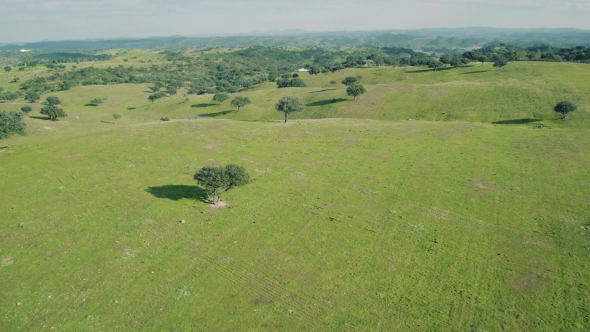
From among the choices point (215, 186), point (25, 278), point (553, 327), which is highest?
point (215, 186)

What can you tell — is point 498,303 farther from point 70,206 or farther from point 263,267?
point 70,206

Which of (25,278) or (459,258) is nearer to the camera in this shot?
(25,278)

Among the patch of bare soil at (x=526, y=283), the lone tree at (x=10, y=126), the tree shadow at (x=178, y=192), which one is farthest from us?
the lone tree at (x=10, y=126)

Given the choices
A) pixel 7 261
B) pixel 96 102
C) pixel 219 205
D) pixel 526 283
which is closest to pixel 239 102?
pixel 219 205

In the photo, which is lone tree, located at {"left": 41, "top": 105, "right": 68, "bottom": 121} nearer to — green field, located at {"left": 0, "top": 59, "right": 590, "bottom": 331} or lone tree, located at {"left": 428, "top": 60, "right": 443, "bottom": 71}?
green field, located at {"left": 0, "top": 59, "right": 590, "bottom": 331}

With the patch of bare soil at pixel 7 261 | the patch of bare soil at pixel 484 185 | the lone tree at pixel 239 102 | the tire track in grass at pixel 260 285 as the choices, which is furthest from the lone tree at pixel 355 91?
the patch of bare soil at pixel 7 261

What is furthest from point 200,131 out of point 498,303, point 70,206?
point 498,303

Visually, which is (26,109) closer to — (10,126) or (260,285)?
(10,126)

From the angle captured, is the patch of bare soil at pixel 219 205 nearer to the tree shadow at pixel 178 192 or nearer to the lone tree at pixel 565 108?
the tree shadow at pixel 178 192
